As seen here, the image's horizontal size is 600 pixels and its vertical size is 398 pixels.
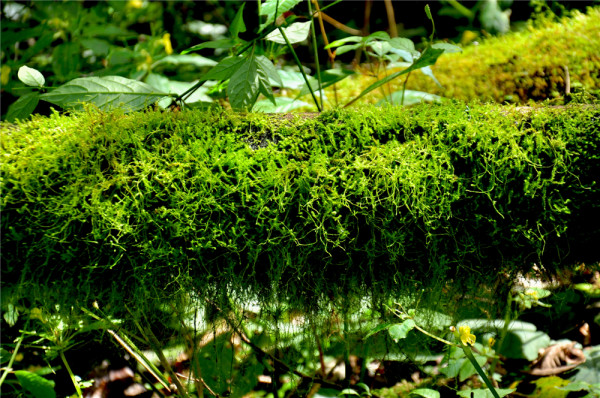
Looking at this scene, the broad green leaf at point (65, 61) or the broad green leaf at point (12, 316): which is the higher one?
the broad green leaf at point (65, 61)

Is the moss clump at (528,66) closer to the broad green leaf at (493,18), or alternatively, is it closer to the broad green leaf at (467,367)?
the broad green leaf at (493,18)

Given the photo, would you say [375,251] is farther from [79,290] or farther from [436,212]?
[79,290]

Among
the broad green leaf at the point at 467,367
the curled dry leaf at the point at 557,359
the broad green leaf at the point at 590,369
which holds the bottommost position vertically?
the curled dry leaf at the point at 557,359

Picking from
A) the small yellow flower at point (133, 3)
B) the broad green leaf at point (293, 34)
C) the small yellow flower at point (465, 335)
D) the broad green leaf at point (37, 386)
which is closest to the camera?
the small yellow flower at point (465, 335)

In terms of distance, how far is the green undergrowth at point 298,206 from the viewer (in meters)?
0.96

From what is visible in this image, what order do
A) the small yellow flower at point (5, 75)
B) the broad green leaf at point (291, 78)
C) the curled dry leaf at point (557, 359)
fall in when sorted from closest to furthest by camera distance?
the curled dry leaf at point (557, 359)
the broad green leaf at point (291, 78)
the small yellow flower at point (5, 75)

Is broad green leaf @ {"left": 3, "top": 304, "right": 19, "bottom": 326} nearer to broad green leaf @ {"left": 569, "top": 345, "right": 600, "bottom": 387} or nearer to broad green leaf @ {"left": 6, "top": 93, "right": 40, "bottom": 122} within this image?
broad green leaf @ {"left": 6, "top": 93, "right": 40, "bottom": 122}

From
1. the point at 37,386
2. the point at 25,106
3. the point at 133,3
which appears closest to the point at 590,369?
the point at 37,386

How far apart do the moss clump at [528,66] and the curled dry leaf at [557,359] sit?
1.21m

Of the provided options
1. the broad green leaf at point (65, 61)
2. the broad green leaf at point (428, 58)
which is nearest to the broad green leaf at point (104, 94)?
the broad green leaf at point (428, 58)

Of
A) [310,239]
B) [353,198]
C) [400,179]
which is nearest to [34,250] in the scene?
[310,239]

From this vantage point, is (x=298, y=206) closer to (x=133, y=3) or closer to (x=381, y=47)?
(x=381, y=47)

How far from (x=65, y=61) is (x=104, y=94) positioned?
1.44 metres

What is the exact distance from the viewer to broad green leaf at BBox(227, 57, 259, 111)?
4.09 feet
